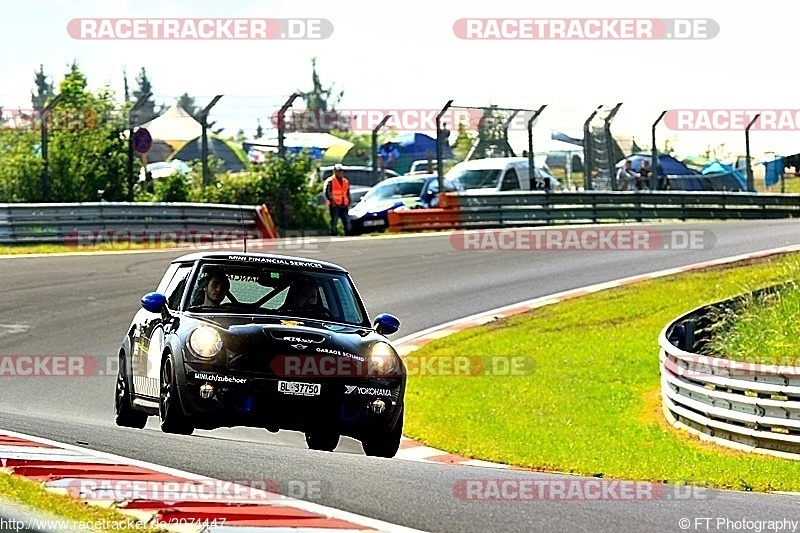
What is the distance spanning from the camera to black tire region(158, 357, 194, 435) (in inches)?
339

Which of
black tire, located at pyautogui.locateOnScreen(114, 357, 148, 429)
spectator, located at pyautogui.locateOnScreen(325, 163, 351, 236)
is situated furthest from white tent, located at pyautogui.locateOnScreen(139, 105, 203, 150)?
black tire, located at pyautogui.locateOnScreen(114, 357, 148, 429)

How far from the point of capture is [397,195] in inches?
1169

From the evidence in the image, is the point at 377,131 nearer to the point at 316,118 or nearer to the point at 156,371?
the point at 316,118

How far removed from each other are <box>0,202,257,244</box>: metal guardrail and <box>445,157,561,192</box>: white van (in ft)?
24.5

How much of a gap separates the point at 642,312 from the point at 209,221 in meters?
9.93

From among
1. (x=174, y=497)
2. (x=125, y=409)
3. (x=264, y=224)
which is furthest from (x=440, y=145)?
(x=174, y=497)

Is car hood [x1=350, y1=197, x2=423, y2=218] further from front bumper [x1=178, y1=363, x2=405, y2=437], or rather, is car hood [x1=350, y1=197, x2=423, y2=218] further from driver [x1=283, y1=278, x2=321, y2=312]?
front bumper [x1=178, y1=363, x2=405, y2=437]

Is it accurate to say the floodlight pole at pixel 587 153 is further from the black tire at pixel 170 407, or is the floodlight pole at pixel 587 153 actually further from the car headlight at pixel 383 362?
the black tire at pixel 170 407

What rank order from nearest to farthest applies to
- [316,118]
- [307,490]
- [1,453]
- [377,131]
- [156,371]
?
[307,490] → [1,453] → [156,371] → [316,118] → [377,131]

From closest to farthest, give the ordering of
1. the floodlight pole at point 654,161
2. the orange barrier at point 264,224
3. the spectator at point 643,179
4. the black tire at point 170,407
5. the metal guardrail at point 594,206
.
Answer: the black tire at point 170,407
the orange barrier at point 264,224
the metal guardrail at point 594,206
the floodlight pole at point 654,161
the spectator at point 643,179

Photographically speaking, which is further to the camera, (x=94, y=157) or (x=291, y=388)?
(x=94, y=157)

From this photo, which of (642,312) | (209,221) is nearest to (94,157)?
(209,221)

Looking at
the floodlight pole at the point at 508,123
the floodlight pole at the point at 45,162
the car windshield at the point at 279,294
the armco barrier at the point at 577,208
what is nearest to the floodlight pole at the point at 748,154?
the armco barrier at the point at 577,208

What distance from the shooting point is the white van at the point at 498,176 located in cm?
3173
